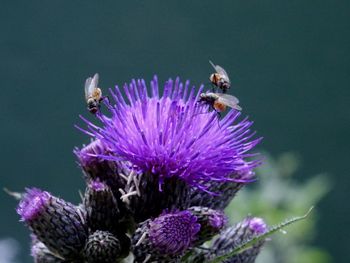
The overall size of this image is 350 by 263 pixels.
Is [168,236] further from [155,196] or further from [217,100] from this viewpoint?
[217,100]

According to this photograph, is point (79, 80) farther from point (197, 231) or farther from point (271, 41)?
point (197, 231)

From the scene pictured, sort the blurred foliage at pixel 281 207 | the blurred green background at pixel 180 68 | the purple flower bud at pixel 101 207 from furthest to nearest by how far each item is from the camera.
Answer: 1. the blurred green background at pixel 180 68
2. the blurred foliage at pixel 281 207
3. the purple flower bud at pixel 101 207

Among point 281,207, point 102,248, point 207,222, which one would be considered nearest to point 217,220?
point 207,222

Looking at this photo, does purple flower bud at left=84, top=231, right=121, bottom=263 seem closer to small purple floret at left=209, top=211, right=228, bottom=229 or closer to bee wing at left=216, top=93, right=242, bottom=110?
small purple floret at left=209, top=211, right=228, bottom=229

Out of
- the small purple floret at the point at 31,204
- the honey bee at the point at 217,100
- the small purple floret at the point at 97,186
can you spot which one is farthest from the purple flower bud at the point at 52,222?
the honey bee at the point at 217,100

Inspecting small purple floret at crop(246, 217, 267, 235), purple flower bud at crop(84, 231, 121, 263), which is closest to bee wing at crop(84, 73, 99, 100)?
purple flower bud at crop(84, 231, 121, 263)

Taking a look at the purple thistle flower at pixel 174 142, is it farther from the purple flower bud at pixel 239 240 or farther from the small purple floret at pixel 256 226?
the small purple floret at pixel 256 226

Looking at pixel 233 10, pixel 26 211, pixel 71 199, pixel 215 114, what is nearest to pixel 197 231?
pixel 215 114
